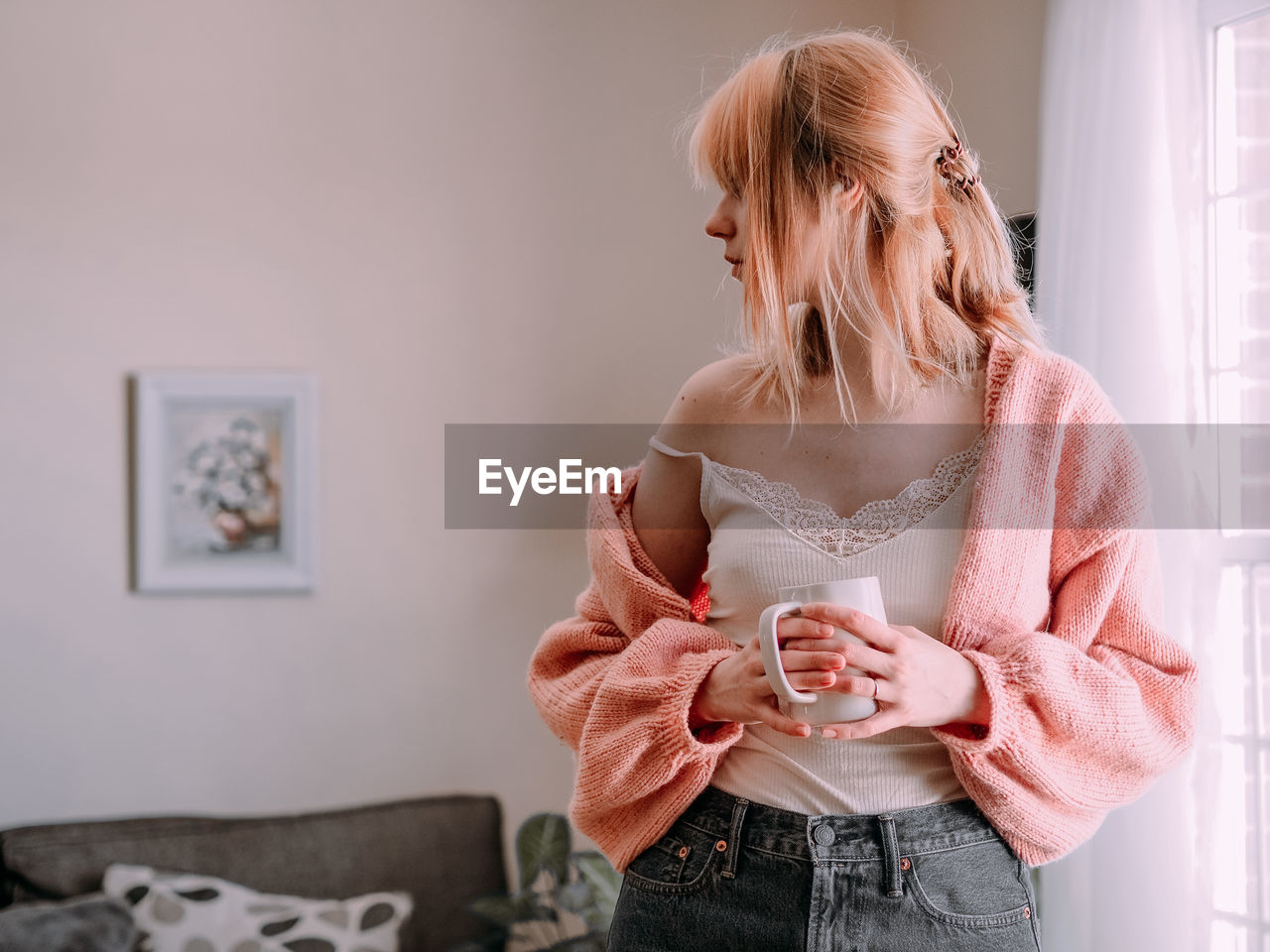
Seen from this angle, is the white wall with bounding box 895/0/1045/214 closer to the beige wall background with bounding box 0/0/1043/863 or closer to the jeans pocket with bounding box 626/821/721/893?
the beige wall background with bounding box 0/0/1043/863

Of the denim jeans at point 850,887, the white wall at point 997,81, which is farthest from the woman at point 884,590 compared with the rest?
the white wall at point 997,81

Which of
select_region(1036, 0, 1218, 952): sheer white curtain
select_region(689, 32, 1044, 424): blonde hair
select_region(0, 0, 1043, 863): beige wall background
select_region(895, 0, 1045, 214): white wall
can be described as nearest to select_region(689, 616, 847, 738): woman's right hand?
select_region(689, 32, 1044, 424): blonde hair

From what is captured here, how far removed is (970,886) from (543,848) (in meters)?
1.50

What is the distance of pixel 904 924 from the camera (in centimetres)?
83

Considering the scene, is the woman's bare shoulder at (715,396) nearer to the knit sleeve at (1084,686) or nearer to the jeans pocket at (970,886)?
the knit sleeve at (1084,686)

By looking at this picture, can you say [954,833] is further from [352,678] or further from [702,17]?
[702,17]

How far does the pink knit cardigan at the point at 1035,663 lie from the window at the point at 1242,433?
715 mm

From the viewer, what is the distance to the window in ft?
5.05

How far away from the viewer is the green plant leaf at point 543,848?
2195 mm

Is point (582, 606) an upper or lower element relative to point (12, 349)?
lower

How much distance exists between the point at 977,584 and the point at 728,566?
213 mm

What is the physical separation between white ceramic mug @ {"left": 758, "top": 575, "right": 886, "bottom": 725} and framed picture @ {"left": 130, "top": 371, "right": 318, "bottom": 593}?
1.85m

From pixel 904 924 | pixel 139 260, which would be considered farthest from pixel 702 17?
pixel 904 924

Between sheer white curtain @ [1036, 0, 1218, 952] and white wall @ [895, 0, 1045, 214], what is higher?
white wall @ [895, 0, 1045, 214]
